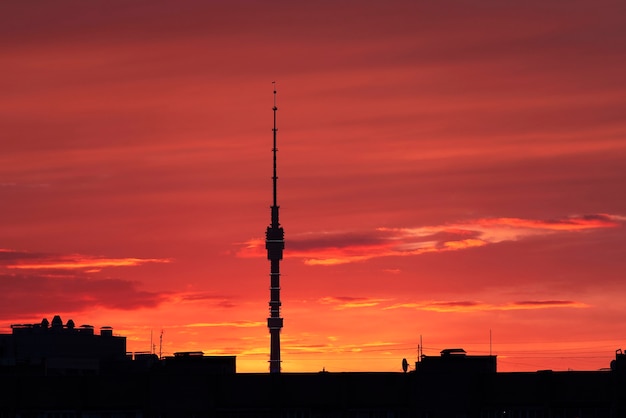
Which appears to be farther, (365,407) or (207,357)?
(207,357)

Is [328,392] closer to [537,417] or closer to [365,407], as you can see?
[365,407]

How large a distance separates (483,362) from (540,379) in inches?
271

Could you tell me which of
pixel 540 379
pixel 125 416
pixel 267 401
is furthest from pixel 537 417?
pixel 125 416

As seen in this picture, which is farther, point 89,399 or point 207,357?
point 207,357

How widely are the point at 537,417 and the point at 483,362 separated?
8.82m

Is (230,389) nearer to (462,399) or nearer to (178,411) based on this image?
(178,411)

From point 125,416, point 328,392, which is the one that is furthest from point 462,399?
Answer: point 125,416

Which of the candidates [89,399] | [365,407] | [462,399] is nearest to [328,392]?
[365,407]

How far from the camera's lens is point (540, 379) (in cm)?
16475

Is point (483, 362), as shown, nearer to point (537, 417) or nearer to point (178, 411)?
point (537, 417)

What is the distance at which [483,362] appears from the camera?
168 metres

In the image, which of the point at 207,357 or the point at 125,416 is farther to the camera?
the point at 207,357

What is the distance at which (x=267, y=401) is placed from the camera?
162625mm

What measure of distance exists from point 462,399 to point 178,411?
102ft
